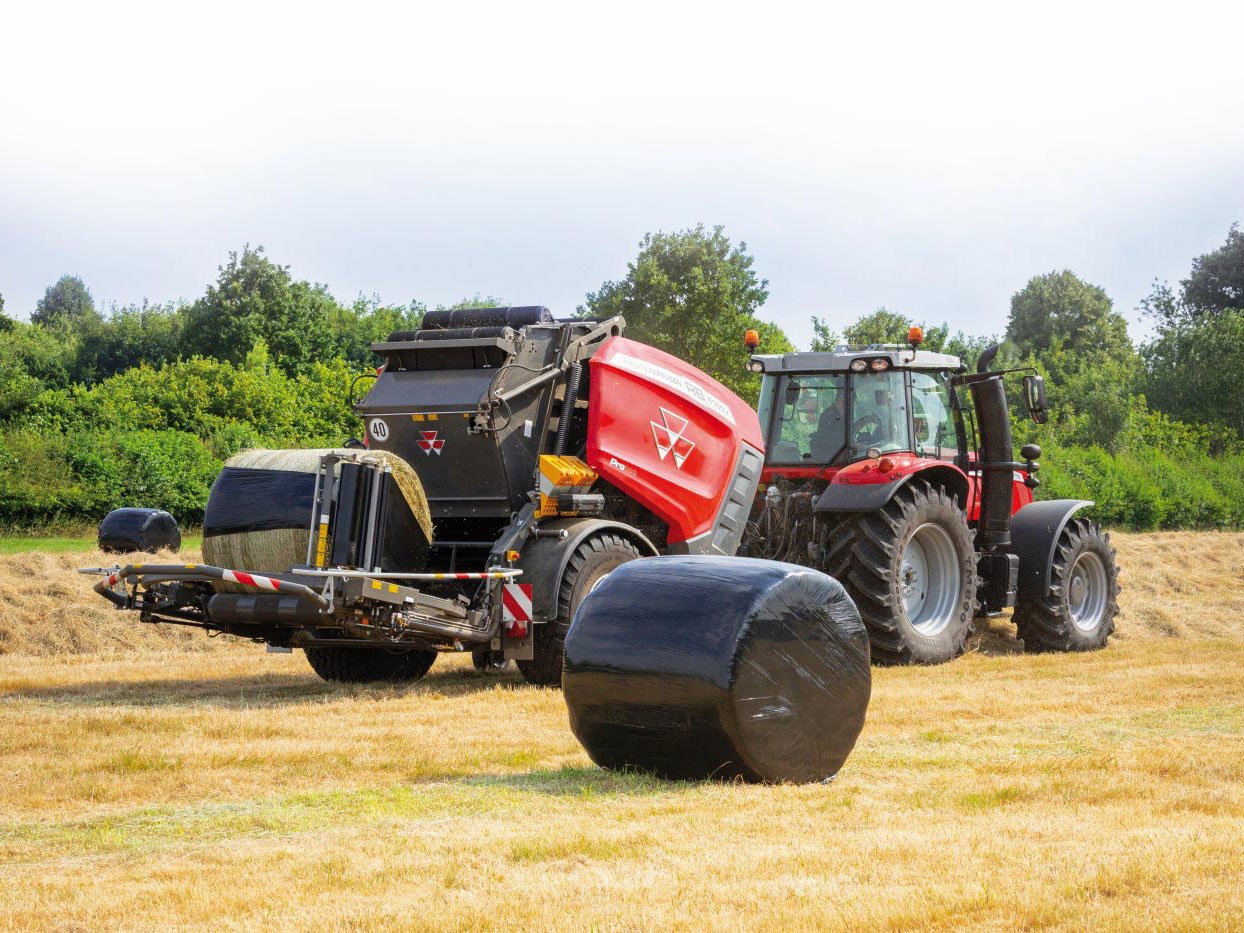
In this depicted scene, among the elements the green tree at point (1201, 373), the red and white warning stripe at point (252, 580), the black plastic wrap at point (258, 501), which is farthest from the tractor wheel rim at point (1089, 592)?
the green tree at point (1201, 373)

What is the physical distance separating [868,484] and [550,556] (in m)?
2.98

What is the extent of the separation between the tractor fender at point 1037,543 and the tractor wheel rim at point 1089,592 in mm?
592

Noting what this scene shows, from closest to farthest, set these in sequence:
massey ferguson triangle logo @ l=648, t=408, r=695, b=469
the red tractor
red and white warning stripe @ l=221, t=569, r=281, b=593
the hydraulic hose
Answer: red and white warning stripe @ l=221, t=569, r=281, b=593 → the hydraulic hose → massey ferguson triangle logo @ l=648, t=408, r=695, b=469 → the red tractor

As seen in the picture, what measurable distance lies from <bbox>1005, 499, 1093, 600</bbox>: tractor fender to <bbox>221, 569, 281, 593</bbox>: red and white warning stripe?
681cm

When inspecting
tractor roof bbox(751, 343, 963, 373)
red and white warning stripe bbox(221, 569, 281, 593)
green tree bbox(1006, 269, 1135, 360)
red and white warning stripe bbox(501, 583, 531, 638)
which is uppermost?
green tree bbox(1006, 269, 1135, 360)

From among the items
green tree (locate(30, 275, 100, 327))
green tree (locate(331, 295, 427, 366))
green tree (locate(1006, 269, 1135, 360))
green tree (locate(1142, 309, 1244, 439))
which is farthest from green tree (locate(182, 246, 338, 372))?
green tree (locate(30, 275, 100, 327))

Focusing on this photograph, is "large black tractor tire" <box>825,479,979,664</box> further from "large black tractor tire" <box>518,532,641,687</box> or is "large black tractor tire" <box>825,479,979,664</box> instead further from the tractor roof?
"large black tractor tire" <box>518,532,641,687</box>

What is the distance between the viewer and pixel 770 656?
6066 mm

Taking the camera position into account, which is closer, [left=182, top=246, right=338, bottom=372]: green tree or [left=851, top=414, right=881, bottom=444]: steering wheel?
[left=851, top=414, right=881, bottom=444]: steering wheel

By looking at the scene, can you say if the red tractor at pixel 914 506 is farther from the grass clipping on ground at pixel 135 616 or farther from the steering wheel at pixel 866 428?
the grass clipping on ground at pixel 135 616

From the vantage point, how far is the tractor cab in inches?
479

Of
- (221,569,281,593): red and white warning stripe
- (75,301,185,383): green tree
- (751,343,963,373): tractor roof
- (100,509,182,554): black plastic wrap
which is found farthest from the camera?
(75,301,185,383): green tree

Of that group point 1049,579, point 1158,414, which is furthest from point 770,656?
point 1158,414

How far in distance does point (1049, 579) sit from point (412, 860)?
9.04 meters
